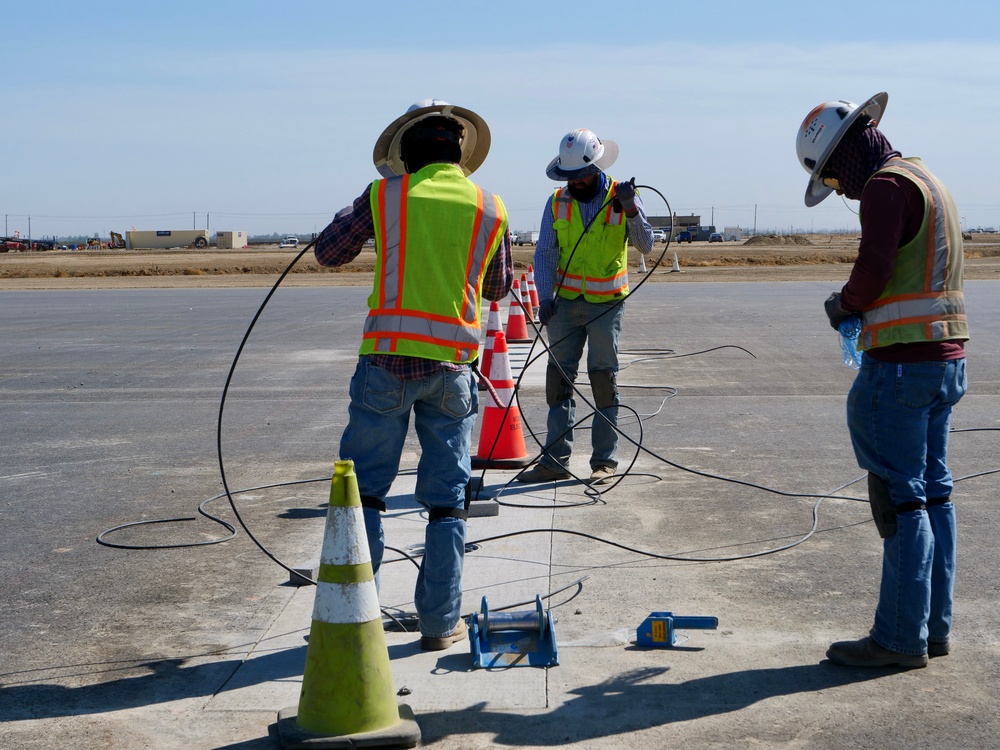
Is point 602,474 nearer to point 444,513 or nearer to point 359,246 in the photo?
point 444,513

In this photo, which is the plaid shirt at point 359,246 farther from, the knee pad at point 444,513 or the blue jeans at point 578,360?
the blue jeans at point 578,360

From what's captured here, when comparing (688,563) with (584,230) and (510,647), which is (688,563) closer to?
(510,647)

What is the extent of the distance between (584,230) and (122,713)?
169 inches

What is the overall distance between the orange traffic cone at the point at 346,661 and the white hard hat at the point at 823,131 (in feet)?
7.00

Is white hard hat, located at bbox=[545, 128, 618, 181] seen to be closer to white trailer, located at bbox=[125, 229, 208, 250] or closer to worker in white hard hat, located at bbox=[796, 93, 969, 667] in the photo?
worker in white hard hat, located at bbox=[796, 93, 969, 667]

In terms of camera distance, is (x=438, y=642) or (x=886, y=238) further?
(x=438, y=642)

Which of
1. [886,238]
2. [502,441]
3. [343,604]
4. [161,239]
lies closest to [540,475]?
[502,441]

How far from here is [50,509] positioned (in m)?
6.72

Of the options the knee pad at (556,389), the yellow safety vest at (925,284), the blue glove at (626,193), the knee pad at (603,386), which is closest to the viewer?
the yellow safety vest at (925,284)

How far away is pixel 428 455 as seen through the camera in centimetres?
435

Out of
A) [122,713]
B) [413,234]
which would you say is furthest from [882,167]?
[122,713]

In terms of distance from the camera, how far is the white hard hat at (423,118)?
14.4ft

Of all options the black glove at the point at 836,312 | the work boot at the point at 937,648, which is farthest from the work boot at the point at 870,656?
the black glove at the point at 836,312

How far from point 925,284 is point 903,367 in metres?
0.31
